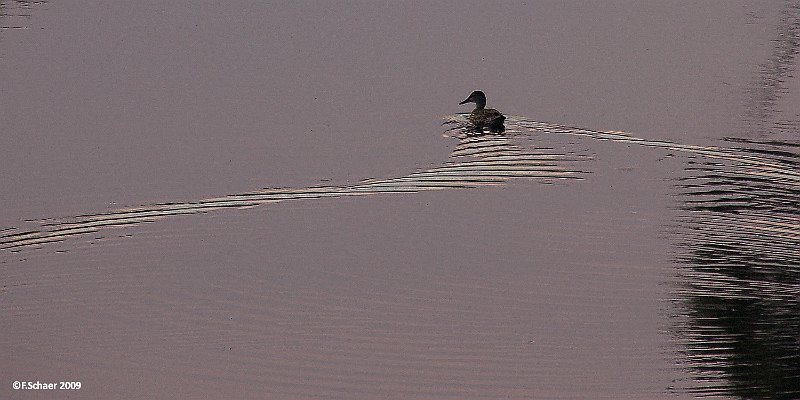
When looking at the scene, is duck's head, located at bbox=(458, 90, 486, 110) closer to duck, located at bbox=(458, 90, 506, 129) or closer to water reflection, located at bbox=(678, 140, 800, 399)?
duck, located at bbox=(458, 90, 506, 129)

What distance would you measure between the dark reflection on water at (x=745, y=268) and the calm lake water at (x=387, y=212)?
34 mm

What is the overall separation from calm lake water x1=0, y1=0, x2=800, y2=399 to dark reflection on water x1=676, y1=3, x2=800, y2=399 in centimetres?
3

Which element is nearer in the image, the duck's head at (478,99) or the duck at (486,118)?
the duck at (486,118)

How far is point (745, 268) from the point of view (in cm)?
1245

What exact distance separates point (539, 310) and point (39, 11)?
13691 millimetres

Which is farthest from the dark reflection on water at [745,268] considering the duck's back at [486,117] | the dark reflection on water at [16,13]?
the dark reflection on water at [16,13]

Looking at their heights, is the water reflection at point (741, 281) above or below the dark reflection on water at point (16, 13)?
below

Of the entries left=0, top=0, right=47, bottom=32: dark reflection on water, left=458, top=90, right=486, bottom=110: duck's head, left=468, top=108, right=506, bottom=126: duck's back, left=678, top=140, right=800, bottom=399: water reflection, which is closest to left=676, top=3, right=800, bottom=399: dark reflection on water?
left=678, top=140, right=800, bottom=399: water reflection

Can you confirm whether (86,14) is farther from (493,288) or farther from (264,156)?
(493,288)

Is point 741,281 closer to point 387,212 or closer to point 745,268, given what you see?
point 745,268

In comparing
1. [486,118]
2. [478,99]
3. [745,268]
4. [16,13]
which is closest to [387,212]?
[486,118]

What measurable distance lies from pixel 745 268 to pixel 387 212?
3534 mm

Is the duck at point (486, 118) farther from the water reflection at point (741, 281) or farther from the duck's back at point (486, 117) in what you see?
the water reflection at point (741, 281)

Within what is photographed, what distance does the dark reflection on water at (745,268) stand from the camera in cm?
1035
